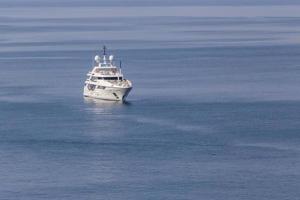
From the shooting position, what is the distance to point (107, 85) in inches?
4567

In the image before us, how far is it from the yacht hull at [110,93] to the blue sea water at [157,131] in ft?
3.39

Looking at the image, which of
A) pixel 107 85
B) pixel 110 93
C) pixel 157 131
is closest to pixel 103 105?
pixel 110 93

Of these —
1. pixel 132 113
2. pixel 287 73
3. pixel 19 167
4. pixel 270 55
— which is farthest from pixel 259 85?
pixel 19 167

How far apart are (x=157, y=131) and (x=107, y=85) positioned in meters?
21.4

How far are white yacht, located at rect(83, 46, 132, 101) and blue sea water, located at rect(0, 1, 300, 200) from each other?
1.17m

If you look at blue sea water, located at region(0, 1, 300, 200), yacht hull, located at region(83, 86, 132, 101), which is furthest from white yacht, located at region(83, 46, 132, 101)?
blue sea water, located at region(0, 1, 300, 200)

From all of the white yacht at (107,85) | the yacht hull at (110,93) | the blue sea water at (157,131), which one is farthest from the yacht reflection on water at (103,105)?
the white yacht at (107,85)

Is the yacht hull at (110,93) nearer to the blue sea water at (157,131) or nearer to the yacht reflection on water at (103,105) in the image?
the yacht reflection on water at (103,105)

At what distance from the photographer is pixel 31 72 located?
144 metres

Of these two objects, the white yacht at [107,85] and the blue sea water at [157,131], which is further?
the white yacht at [107,85]

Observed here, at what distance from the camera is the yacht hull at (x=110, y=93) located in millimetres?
114562

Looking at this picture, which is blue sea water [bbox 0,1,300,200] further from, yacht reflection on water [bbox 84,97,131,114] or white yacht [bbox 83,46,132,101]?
white yacht [bbox 83,46,132,101]

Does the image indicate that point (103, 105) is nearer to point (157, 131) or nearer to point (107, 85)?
point (107, 85)

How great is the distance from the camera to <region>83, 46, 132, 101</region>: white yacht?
377 feet
